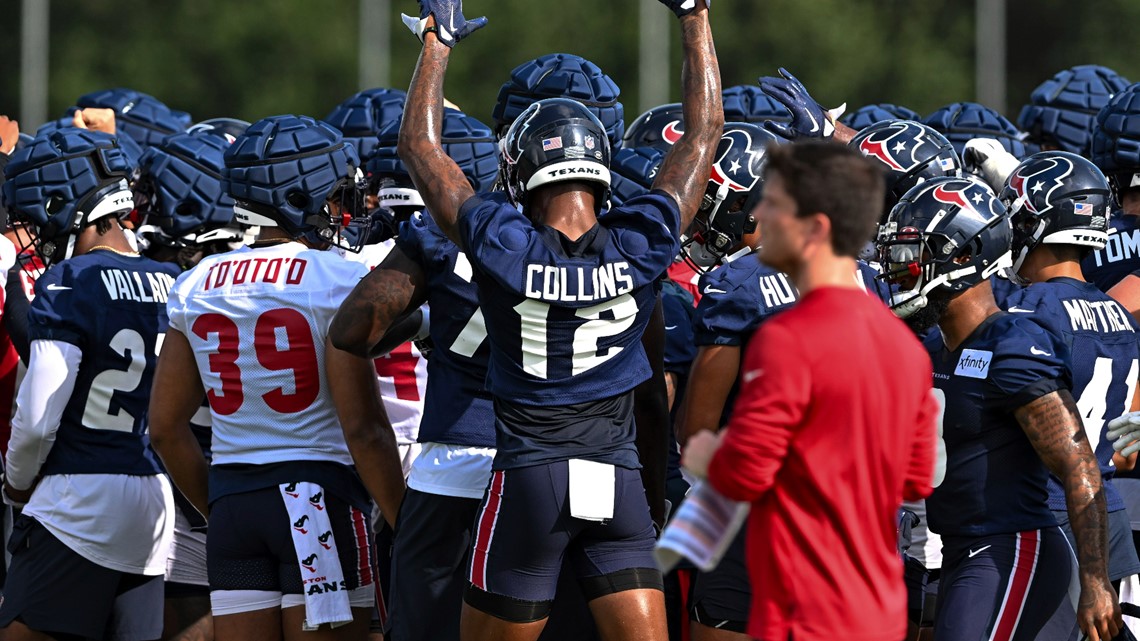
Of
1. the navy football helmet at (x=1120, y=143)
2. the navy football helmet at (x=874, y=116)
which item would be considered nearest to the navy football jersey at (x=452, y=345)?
the navy football helmet at (x=1120, y=143)

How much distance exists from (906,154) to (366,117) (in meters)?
2.89

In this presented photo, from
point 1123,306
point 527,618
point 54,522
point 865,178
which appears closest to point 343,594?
point 527,618

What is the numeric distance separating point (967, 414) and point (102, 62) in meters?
18.6

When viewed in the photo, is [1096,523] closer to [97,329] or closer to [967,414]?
[967,414]

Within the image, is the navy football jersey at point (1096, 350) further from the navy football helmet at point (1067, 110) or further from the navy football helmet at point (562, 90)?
the navy football helmet at point (1067, 110)

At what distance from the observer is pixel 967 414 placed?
4492 millimetres

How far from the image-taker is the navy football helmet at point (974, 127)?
8.38m

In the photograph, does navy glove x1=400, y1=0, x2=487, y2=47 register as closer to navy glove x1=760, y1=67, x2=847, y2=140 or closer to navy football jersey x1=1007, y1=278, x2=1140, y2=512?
navy glove x1=760, y1=67, x2=847, y2=140

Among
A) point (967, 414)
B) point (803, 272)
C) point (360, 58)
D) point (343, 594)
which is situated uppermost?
point (360, 58)

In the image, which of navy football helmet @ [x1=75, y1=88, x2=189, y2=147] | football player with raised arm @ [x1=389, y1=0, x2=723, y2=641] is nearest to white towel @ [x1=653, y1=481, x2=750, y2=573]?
football player with raised arm @ [x1=389, y1=0, x2=723, y2=641]

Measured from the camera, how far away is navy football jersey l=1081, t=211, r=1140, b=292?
6.14 m

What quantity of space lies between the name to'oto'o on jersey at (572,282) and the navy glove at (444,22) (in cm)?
87

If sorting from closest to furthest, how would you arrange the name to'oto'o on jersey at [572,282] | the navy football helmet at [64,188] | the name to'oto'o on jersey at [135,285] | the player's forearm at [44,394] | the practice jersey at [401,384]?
the name to'oto'o on jersey at [572,282] → the player's forearm at [44,394] → the name to'oto'o on jersey at [135,285] → the navy football helmet at [64,188] → the practice jersey at [401,384]

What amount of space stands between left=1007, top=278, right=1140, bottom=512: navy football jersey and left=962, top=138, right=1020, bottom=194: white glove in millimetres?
1733
